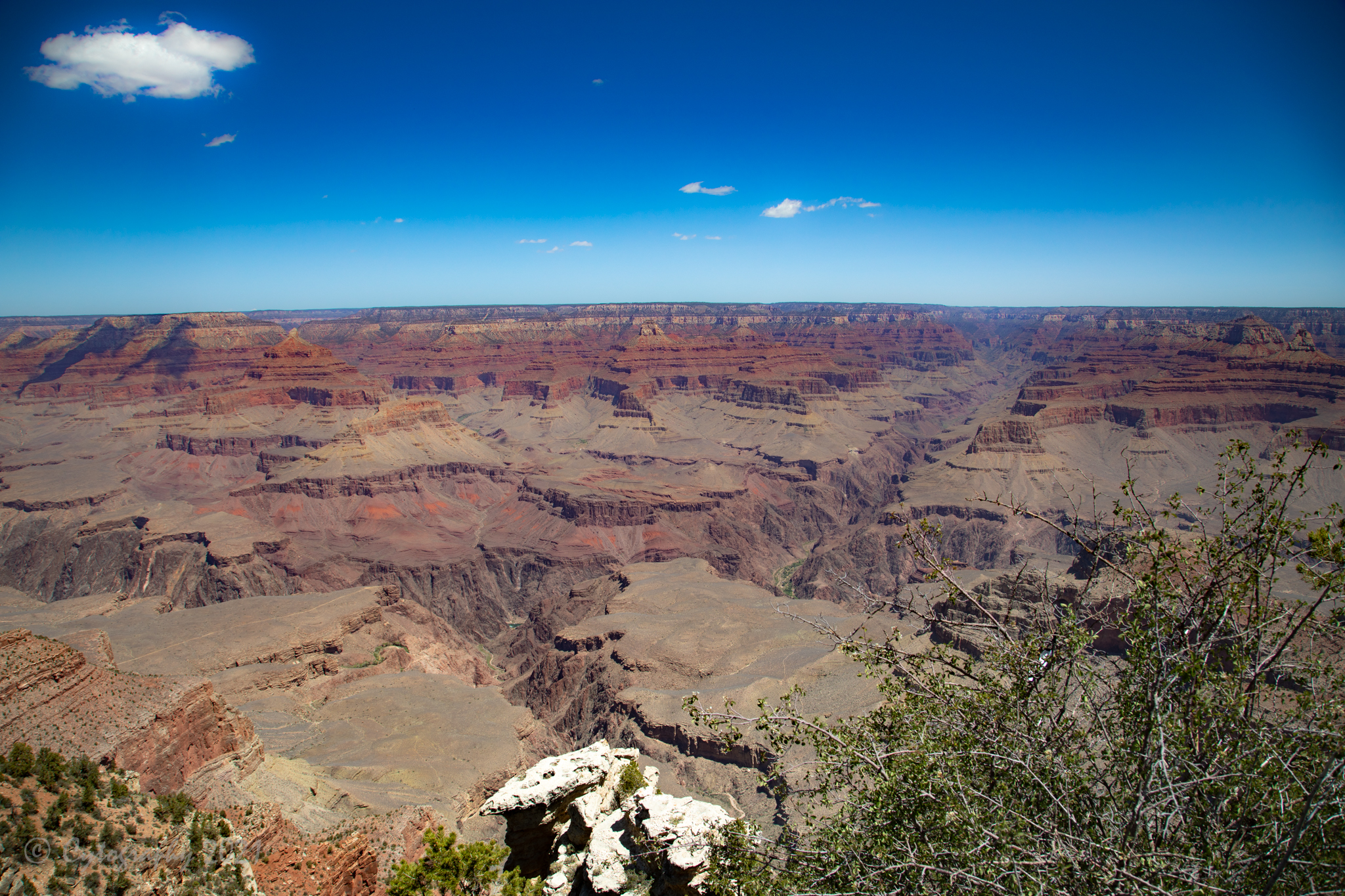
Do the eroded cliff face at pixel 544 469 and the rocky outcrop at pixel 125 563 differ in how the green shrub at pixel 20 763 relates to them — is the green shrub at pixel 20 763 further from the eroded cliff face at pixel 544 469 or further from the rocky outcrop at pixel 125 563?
the rocky outcrop at pixel 125 563

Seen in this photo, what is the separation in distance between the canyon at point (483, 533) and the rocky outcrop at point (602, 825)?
499 cm

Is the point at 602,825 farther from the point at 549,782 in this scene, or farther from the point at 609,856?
the point at 549,782

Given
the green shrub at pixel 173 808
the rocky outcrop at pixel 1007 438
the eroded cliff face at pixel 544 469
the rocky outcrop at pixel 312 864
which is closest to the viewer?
the green shrub at pixel 173 808

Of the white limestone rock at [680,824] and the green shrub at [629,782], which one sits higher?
the white limestone rock at [680,824]

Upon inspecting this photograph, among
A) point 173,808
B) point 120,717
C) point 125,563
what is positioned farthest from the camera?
point 125,563

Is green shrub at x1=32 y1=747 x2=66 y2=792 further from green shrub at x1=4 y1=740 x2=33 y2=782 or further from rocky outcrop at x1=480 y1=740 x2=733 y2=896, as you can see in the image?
rocky outcrop at x1=480 y1=740 x2=733 y2=896

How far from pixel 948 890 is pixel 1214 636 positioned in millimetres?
5030

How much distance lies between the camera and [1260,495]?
8008 millimetres

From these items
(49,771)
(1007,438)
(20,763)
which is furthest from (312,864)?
(1007,438)

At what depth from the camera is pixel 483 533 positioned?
91.7 meters

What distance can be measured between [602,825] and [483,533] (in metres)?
79.0

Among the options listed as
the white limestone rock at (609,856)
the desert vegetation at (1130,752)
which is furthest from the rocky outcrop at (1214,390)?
the desert vegetation at (1130,752)

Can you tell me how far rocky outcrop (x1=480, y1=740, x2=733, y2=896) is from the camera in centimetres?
1408

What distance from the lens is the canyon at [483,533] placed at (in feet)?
100
